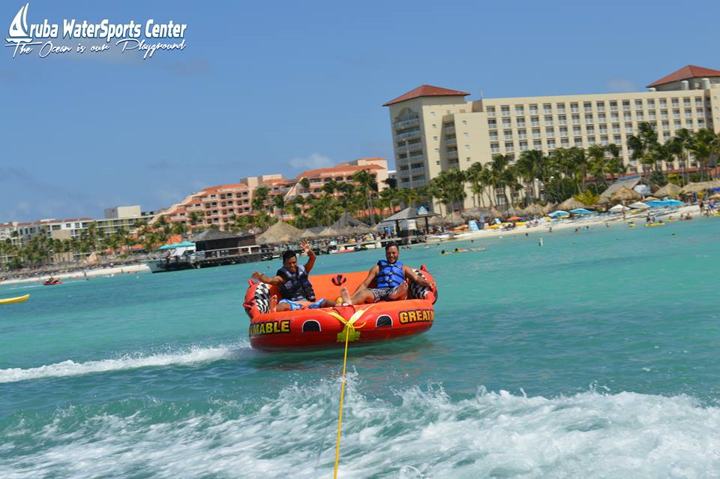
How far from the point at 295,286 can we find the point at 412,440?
22.5 ft

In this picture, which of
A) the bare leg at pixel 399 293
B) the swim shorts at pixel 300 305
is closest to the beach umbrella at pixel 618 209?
the bare leg at pixel 399 293

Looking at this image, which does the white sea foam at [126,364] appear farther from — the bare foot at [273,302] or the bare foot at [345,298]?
the bare foot at [345,298]

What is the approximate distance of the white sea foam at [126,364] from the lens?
15.0 m

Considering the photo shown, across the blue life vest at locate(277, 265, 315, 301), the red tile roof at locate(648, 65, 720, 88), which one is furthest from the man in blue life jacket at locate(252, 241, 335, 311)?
the red tile roof at locate(648, 65, 720, 88)

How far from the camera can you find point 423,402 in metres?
9.40

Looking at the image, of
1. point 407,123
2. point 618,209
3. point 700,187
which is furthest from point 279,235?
point 700,187

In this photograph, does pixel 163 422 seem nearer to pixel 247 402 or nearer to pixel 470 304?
pixel 247 402

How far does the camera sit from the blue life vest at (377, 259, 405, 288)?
14438mm

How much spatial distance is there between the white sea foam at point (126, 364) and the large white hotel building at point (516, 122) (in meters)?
93.9

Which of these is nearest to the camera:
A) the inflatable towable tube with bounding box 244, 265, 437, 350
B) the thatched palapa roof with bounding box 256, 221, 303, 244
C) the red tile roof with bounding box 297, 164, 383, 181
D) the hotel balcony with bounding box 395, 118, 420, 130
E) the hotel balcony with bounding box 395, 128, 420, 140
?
the inflatable towable tube with bounding box 244, 265, 437, 350

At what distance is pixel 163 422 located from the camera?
1013 centimetres

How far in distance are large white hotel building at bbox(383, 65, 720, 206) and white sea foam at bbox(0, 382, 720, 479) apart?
327ft

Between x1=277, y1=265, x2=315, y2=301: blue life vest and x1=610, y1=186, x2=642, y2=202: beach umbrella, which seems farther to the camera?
x1=610, y1=186, x2=642, y2=202: beach umbrella

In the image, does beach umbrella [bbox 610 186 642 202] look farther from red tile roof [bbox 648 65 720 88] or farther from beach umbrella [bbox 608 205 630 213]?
red tile roof [bbox 648 65 720 88]
